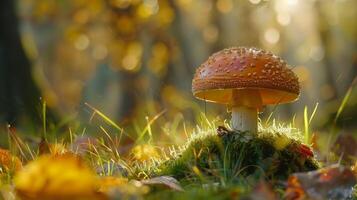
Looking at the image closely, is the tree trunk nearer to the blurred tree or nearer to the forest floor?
the blurred tree

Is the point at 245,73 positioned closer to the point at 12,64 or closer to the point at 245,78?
the point at 245,78

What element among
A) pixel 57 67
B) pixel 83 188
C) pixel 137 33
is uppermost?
pixel 83 188

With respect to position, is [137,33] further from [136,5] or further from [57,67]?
[57,67]

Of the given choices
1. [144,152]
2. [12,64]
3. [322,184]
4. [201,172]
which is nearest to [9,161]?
[144,152]

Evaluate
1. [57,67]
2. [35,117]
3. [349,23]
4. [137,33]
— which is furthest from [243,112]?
[57,67]

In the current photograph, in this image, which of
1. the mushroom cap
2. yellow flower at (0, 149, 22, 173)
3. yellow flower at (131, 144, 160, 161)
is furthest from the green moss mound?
yellow flower at (0, 149, 22, 173)

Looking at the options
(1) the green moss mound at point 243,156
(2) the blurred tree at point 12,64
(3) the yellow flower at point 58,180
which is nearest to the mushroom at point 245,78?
(1) the green moss mound at point 243,156

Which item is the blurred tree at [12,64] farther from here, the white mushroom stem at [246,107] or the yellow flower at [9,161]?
the white mushroom stem at [246,107]
